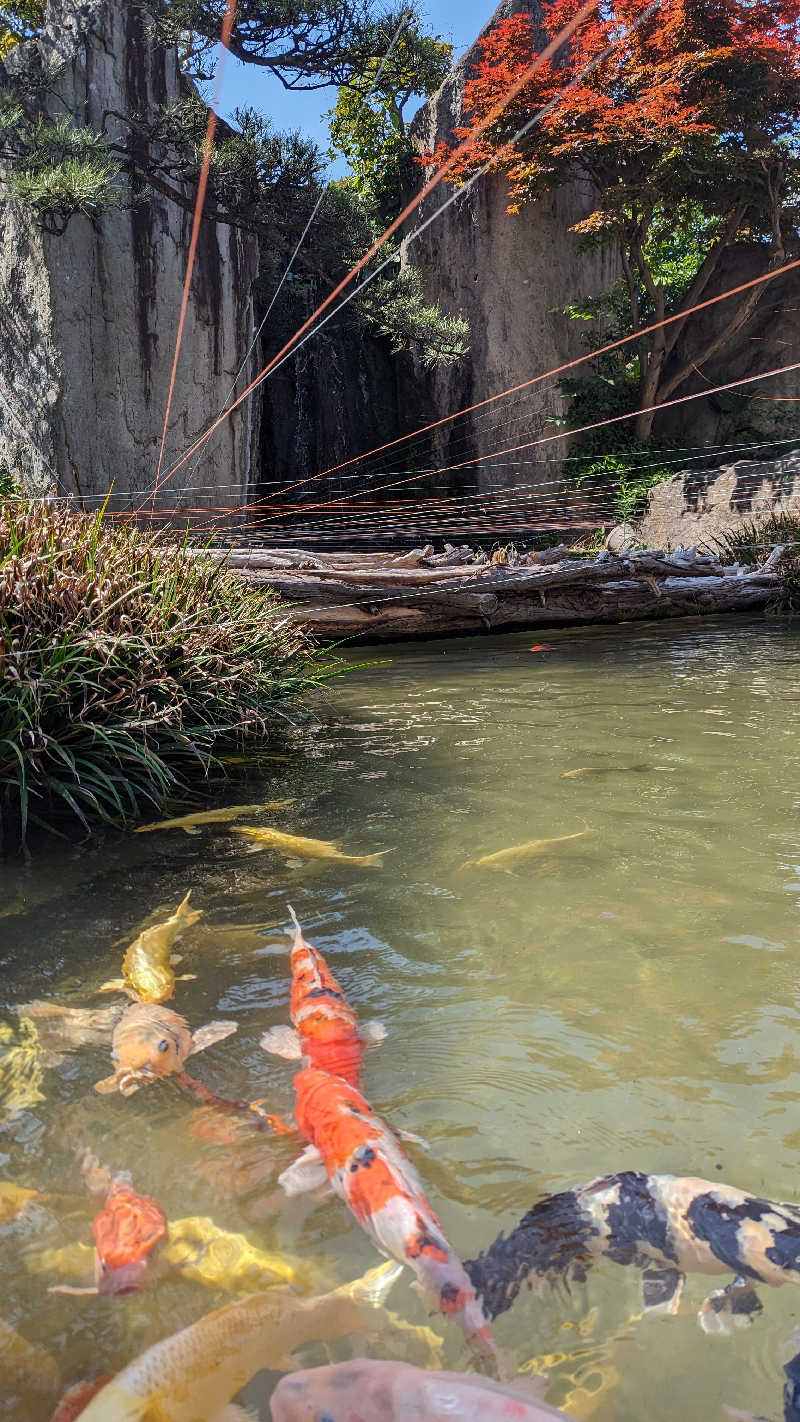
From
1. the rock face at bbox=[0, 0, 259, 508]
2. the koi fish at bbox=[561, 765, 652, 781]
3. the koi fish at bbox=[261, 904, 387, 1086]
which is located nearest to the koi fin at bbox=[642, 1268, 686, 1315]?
the koi fish at bbox=[261, 904, 387, 1086]

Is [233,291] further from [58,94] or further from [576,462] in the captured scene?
[576,462]

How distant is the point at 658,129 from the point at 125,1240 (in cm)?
1721

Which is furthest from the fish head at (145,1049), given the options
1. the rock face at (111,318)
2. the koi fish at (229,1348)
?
the rock face at (111,318)

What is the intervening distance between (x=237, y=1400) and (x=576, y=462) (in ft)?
59.2

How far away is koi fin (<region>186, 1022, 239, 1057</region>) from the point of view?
2596 millimetres

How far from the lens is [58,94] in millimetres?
13234

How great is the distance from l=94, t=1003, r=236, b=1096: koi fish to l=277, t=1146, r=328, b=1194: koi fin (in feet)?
1.83

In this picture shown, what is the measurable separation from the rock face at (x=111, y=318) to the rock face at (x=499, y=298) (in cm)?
500

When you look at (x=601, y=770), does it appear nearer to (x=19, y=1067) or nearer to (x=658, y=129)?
(x=19, y=1067)

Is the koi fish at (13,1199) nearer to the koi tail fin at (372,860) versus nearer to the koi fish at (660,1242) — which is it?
the koi fish at (660,1242)

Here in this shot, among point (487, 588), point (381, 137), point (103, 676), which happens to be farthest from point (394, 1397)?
point (381, 137)

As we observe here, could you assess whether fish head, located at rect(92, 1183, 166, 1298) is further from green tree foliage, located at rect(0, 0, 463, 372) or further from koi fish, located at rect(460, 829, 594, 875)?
green tree foliage, located at rect(0, 0, 463, 372)

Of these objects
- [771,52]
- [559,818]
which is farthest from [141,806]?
[771,52]

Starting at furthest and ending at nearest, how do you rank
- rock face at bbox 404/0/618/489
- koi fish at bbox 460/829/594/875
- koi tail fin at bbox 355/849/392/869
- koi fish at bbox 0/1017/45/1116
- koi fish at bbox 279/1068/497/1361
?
rock face at bbox 404/0/618/489, koi tail fin at bbox 355/849/392/869, koi fish at bbox 460/829/594/875, koi fish at bbox 0/1017/45/1116, koi fish at bbox 279/1068/497/1361
